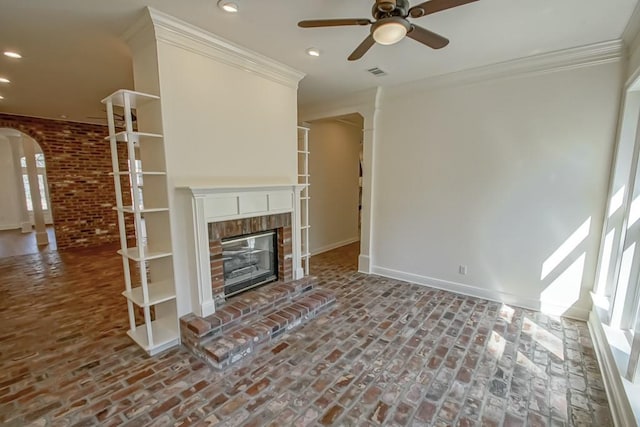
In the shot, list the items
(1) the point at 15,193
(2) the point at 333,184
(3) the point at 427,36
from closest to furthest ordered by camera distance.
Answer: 1. (3) the point at 427,36
2. (2) the point at 333,184
3. (1) the point at 15,193

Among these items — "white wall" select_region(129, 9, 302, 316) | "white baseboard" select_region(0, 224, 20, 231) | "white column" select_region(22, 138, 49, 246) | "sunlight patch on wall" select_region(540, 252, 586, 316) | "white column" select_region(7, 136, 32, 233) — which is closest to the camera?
"white wall" select_region(129, 9, 302, 316)

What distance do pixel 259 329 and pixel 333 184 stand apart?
3.95 meters

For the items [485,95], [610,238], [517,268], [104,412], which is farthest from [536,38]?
[104,412]

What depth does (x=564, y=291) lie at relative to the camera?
3166mm

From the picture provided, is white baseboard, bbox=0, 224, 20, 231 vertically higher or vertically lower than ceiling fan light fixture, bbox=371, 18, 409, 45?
lower

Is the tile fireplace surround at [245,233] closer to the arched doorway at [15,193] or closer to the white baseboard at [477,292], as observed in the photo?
the white baseboard at [477,292]

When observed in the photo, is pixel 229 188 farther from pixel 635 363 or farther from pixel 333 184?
pixel 333 184

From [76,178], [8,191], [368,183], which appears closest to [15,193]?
[8,191]

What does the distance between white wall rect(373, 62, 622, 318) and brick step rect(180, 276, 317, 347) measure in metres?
1.76

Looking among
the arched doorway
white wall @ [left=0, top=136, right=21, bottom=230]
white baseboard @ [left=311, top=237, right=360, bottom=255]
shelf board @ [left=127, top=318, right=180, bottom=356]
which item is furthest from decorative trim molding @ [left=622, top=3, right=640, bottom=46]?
white wall @ [left=0, top=136, right=21, bottom=230]

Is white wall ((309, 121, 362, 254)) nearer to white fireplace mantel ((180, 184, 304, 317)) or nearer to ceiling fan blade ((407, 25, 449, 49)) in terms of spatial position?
white fireplace mantel ((180, 184, 304, 317))

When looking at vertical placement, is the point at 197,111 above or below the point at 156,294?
above

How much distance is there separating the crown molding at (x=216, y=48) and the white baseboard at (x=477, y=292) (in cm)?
315

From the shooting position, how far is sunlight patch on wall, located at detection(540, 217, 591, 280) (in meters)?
3.02
